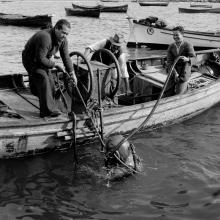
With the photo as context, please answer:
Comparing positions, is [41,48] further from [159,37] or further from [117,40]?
[159,37]

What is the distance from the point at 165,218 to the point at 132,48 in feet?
58.2

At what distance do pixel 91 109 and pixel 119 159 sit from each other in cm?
137

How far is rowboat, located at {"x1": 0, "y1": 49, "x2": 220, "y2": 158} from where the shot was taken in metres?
6.82

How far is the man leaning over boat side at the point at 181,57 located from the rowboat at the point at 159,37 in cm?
1053

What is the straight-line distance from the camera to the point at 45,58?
21.5 ft

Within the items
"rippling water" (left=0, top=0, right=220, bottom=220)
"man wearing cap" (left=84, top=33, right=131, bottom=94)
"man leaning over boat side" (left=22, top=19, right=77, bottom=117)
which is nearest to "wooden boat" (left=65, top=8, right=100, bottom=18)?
"man wearing cap" (left=84, top=33, right=131, bottom=94)

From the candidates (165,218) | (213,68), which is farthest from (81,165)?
(213,68)

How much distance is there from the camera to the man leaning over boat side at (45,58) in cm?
651

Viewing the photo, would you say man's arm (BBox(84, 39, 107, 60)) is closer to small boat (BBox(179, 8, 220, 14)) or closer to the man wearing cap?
the man wearing cap

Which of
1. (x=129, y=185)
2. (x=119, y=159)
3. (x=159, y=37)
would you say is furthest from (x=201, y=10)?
(x=119, y=159)

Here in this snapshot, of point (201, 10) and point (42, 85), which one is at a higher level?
point (201, 10)

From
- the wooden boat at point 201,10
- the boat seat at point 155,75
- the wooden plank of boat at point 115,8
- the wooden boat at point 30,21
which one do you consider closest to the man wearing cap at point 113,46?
the boat seat at point 155,75

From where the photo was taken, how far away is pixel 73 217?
18.7 ft

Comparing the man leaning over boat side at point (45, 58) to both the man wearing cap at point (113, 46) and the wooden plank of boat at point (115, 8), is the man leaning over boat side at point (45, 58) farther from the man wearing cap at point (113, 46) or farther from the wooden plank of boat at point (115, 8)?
the wooden plank of boat at point (115, 8)
